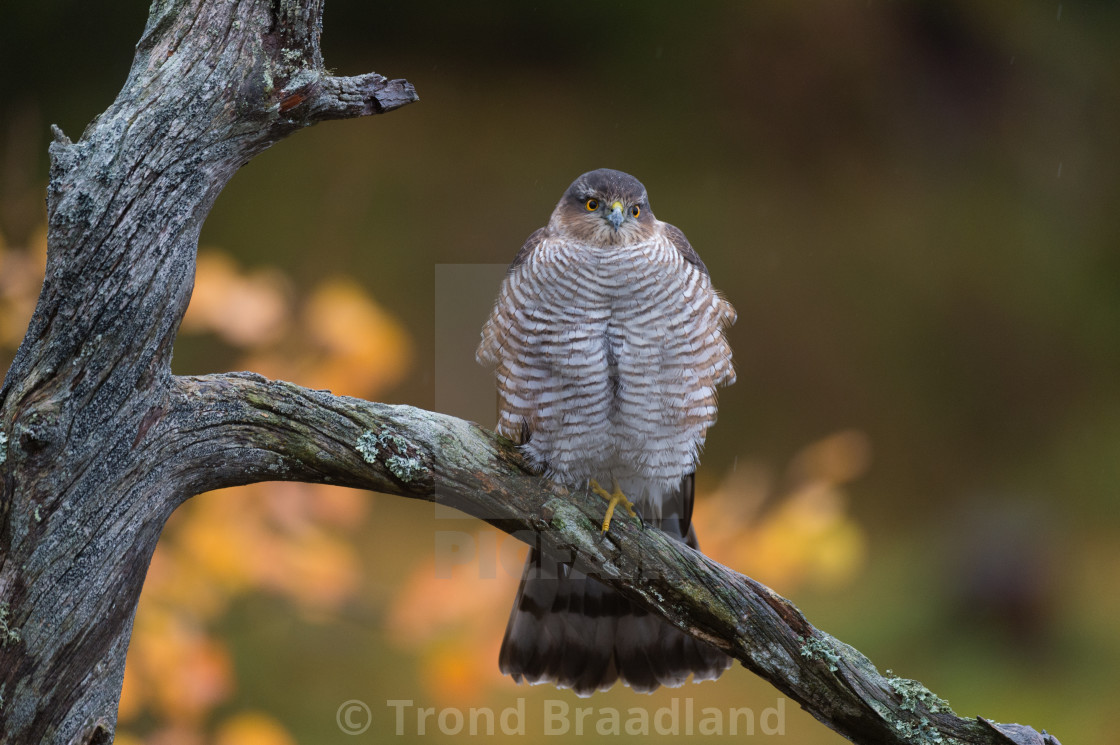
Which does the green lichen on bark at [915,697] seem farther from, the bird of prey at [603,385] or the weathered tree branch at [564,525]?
the bird of prey at [603,385]

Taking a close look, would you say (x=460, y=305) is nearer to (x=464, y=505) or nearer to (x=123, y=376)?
(x=464, y=505)

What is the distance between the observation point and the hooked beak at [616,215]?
2.06 metres

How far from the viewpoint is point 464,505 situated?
6.15 feet

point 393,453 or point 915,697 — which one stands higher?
point 393,453

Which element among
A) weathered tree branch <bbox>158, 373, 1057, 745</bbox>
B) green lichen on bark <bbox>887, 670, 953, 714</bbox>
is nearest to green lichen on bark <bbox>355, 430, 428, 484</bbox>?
weathered tree branch <bbox>158, 373, 1057, 745</bbox>

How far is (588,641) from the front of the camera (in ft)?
7.32

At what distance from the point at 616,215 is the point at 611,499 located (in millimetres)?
613

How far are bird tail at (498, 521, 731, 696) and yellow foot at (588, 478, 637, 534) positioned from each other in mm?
288

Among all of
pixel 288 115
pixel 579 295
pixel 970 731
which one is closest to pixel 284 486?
pixel 579 295

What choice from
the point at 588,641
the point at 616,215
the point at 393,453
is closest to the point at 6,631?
the point at 393,453

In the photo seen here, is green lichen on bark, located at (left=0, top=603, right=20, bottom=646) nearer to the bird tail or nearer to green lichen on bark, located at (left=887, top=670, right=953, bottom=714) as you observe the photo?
the bird tail

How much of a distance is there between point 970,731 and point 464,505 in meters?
1.08

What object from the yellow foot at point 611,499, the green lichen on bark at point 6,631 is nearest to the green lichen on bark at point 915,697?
the yellow foot at point 611,499

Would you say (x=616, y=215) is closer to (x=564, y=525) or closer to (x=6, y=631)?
(x=564, y=525)
